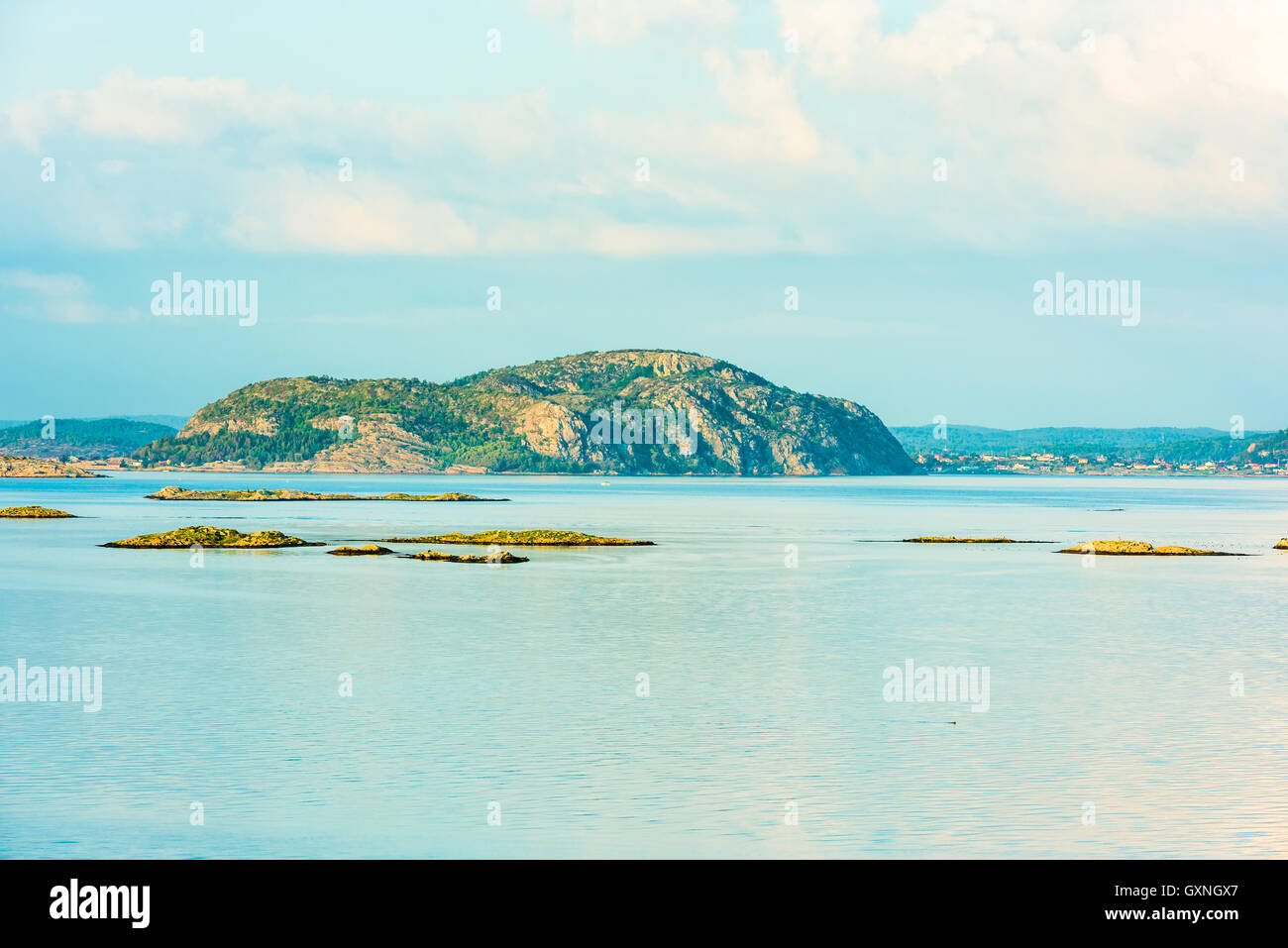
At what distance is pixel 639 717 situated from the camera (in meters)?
31.3

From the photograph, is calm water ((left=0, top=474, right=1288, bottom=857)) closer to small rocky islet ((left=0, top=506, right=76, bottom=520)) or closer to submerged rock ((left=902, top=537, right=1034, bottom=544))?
submerged rock ((left=902, top=537, right=1034, bottom=544))

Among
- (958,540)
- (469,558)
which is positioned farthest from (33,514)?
(958,540)

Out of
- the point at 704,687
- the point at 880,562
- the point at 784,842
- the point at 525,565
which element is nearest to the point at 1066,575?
the point at 880,562

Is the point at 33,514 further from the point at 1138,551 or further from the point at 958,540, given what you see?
the point at 1138,551

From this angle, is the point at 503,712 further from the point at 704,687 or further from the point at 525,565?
the point at 525,565

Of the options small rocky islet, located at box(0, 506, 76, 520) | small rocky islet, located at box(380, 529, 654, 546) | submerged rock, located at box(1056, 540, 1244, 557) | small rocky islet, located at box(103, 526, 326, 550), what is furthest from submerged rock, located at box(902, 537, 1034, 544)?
small rocky islet, located at box(0, 506, 76, 520)

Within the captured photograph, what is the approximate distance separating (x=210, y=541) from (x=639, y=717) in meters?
65.5

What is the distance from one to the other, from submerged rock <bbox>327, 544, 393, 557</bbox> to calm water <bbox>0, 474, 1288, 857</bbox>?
12.1 m

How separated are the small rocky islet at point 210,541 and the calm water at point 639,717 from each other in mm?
16202

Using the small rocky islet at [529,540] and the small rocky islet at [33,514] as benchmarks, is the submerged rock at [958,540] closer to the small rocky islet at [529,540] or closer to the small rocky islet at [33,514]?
the small rocky islet at [529,540]

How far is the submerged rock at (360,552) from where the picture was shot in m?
85.8
